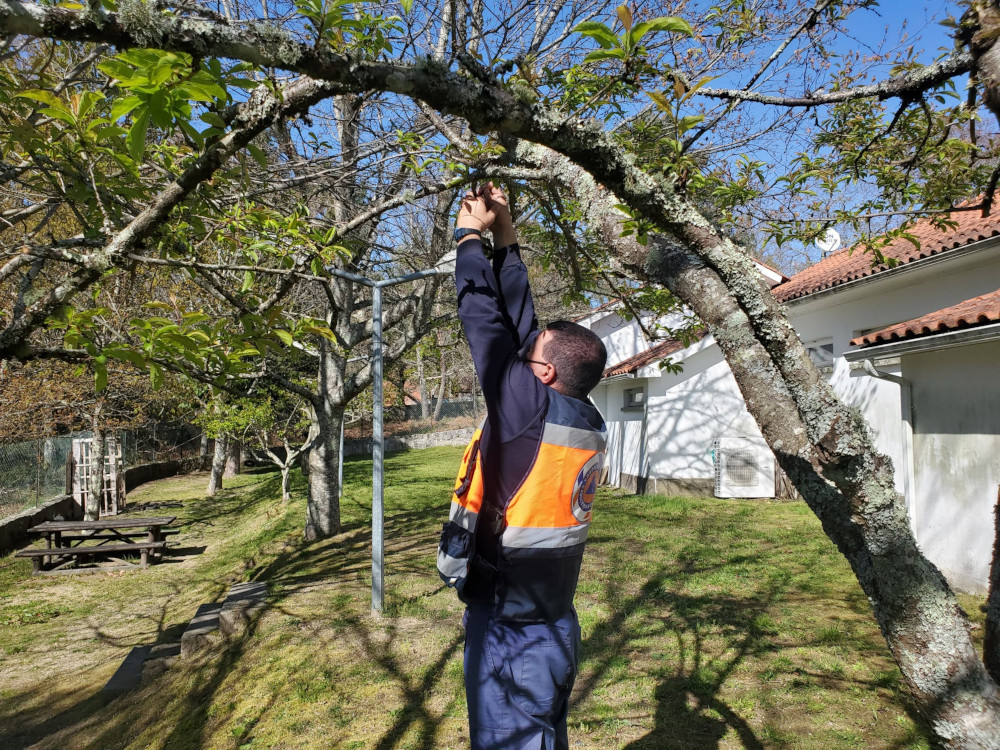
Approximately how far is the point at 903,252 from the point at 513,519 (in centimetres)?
840

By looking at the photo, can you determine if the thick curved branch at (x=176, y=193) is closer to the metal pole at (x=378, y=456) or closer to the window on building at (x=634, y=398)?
the metal pole at (x=378, y=456)

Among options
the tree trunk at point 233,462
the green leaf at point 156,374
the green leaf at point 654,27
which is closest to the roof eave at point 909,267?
the green leaf at point 654,27

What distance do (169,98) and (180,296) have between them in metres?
10.2

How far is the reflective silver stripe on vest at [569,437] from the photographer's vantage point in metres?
1.92

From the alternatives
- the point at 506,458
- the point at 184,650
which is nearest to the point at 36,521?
the point at 184,650

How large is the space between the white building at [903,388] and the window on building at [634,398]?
54 mm

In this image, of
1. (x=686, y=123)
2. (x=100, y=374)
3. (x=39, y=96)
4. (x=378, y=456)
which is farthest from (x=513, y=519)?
(x=378, y=456)

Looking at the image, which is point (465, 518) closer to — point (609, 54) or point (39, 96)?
point (609, 54)

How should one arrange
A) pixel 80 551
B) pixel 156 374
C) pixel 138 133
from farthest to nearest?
pixel 80 551
pixel 156 374
pixel 138 133

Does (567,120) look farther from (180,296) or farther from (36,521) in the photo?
(36,521)

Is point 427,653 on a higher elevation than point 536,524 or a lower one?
lower

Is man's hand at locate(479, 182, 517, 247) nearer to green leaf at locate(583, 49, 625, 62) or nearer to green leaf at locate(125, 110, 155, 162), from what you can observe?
green leaf at locate(583, 49, 625, 62)

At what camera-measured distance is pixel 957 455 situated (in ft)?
21.9

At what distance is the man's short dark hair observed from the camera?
2047 mm
